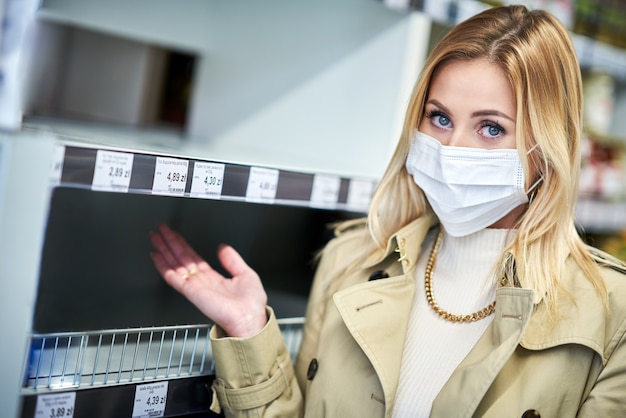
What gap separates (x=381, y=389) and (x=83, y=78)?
5.43 feet

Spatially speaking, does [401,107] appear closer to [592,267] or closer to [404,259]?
[404,259]

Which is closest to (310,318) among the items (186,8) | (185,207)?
(185,207)

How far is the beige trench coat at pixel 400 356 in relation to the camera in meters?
1.17

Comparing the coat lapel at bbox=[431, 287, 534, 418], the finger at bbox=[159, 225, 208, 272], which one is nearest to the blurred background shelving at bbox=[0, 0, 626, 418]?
the finger at bbox=[159, 225, 208, 272]

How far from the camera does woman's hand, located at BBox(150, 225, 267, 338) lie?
130 cm

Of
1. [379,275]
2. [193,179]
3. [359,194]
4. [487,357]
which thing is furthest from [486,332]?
[193,179]

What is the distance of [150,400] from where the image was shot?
1230 millimetres

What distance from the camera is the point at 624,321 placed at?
119 centimetres

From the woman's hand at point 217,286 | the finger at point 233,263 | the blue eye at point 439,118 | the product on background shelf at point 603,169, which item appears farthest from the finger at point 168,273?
the product on background shelf at point 603,169

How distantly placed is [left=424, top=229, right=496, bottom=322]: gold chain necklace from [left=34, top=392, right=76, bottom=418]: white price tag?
2.28ft

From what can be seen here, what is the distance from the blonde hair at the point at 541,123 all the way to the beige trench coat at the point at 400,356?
5cm

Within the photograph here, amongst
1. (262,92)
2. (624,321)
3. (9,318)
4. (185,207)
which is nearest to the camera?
(9,318)

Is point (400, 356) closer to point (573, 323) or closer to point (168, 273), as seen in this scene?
point (573, 323)

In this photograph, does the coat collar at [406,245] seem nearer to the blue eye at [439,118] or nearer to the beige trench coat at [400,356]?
the beige trench coat at [400,356]
